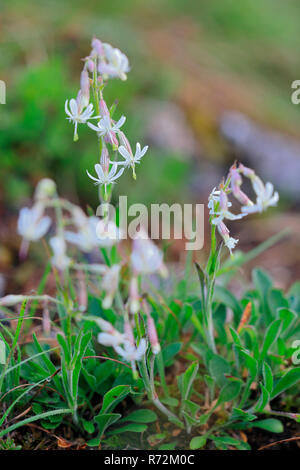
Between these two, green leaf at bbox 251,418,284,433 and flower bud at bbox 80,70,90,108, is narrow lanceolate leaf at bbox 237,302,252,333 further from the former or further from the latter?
flower bud at bbox 80,70,90,108

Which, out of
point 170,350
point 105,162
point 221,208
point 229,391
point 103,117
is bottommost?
point 229,391

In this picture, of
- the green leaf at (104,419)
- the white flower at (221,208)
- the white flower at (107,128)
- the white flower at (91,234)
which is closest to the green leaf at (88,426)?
the green leaf at (104,419)

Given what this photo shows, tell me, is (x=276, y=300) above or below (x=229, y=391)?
above

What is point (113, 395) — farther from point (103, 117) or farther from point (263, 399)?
point (103, 117)

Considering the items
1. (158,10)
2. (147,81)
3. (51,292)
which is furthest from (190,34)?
(51,292)

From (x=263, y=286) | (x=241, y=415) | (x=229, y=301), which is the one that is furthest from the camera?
(x=263, y=286)

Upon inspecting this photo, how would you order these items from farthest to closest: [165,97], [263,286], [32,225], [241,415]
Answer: [165,97]
[263,286]
[241,415]
[32,225]

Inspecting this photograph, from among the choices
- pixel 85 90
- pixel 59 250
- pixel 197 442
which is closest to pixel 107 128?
pixel 85 90

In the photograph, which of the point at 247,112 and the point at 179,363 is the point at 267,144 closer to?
A: the point at 247,112
